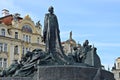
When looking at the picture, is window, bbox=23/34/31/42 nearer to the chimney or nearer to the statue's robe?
the chimney

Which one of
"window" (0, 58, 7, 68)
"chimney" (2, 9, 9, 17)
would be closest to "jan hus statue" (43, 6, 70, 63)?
"window" (0, 58, 7, 68)

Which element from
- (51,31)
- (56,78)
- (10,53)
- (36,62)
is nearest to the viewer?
(56,78)

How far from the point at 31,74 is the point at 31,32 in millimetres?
35488

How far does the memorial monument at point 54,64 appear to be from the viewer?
15.4 m

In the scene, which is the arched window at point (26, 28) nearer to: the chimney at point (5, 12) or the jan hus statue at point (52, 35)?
the chimney at point (5, 12)

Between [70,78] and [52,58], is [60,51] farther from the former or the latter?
[70,78]

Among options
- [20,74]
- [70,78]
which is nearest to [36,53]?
[20,74]

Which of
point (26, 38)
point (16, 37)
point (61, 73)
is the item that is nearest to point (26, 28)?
point (26, 38)

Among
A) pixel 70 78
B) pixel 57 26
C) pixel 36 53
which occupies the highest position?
pixel 57 26

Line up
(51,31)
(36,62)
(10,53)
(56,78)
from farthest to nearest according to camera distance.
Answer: (10,53), (51,31), (36,62), (56,78)

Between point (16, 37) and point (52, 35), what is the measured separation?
32720 millimetres

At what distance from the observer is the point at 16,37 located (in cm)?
4966

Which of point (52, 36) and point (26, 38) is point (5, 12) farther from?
point (52, 36)

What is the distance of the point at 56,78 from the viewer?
15234mm
